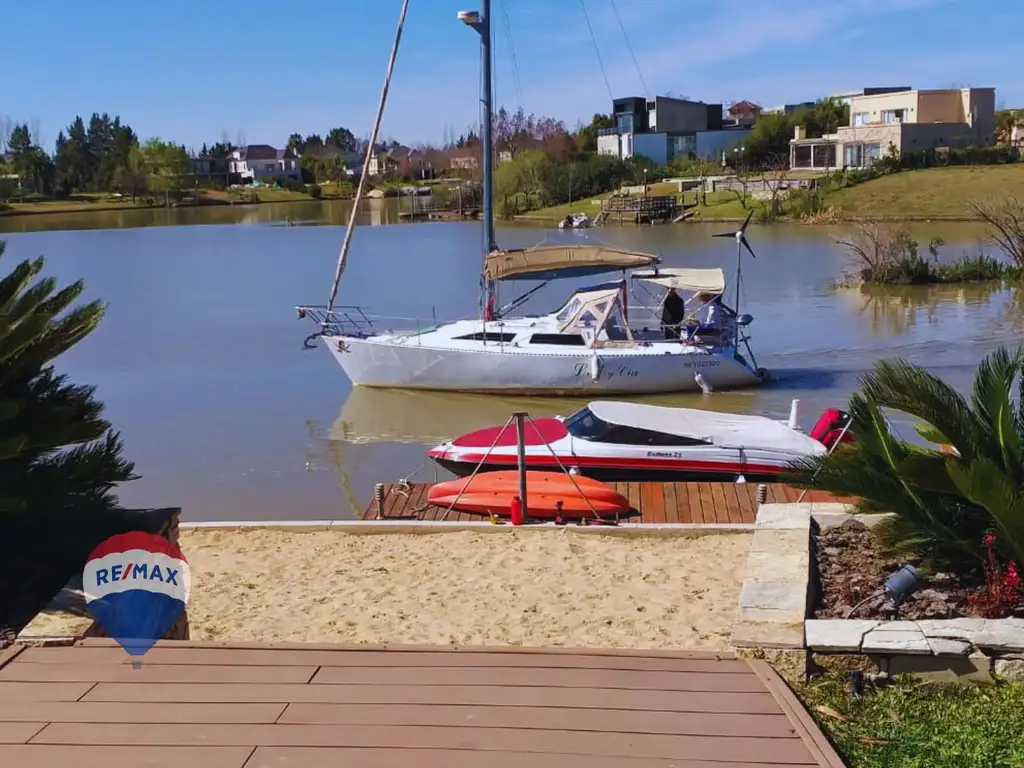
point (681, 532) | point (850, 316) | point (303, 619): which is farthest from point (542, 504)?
point (850, 316)

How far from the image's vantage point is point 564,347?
21641 millimetres

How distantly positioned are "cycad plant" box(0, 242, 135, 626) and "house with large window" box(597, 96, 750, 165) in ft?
324

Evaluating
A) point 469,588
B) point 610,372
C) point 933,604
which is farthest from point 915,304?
point 933,604

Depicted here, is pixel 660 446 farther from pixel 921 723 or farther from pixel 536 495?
pixel 921 723

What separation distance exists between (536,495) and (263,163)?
154971 mm

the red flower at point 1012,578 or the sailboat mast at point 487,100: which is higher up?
the sailboat mast at point 487,100

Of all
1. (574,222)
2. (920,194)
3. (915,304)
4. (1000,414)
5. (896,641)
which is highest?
(920,194)

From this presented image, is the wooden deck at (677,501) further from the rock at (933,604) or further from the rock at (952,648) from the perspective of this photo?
the rock at (952,648)

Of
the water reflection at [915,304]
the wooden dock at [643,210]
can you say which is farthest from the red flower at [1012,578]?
the wooden dock at [643,210]

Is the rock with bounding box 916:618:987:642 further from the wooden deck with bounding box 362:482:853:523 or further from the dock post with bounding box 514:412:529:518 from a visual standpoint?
the wooden deck with bounding box 362:482:853:523

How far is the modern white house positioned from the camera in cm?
15862

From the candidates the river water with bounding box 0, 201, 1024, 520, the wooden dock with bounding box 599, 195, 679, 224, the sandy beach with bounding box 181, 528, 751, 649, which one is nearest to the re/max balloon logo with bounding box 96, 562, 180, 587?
the sandy beach with bounding box 181, 528, 751, 649

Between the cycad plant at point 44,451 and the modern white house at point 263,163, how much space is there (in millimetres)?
153581

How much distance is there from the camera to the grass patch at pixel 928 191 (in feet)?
226
